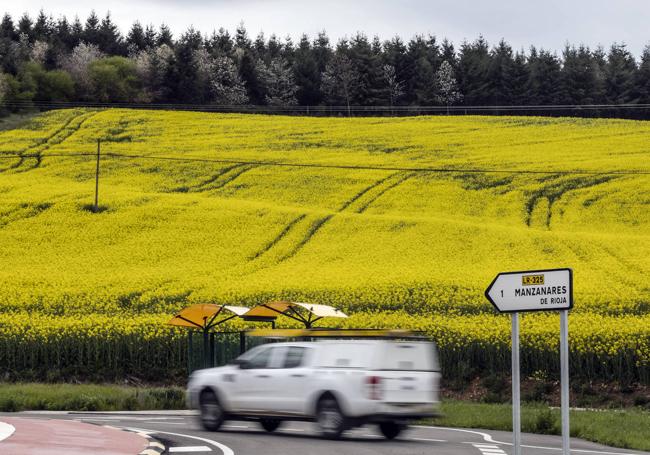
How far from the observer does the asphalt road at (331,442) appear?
19406 millimetres

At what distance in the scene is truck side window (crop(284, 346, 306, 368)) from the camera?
23.5 m

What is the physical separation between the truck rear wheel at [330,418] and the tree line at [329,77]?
88556 millimetres

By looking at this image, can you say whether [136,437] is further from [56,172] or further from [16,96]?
[16,96]

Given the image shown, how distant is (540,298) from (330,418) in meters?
9.27

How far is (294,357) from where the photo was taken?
77.6 ft

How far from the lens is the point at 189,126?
83688 mm

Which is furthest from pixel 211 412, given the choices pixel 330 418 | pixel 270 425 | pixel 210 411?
pixel 330 418

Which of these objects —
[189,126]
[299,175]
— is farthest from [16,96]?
[299,175]

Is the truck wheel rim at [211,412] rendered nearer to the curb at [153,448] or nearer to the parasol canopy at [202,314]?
the curb at [153,448]

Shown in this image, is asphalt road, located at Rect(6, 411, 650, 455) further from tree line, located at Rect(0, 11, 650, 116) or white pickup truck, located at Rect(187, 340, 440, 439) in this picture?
tree line, located at Rect(0, 11, 650, 116)

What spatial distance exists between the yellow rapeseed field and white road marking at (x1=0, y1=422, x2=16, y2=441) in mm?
17364

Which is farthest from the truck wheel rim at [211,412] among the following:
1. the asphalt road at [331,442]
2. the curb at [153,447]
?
the curb at [153,447]

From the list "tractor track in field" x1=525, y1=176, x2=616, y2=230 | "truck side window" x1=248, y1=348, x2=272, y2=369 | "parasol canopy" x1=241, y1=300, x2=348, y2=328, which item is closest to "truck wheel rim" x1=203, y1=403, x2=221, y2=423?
"truck side window" x1=248, y1=348, x2=272, y2=369

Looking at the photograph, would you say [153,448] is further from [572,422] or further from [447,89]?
[447,89]
